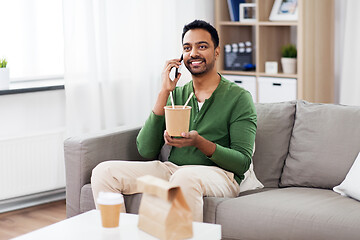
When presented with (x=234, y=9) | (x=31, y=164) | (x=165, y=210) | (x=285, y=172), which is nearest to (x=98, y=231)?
(x=165, y=210)

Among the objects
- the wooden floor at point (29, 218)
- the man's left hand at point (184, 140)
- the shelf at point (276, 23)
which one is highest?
the shelf at point (276, 23)

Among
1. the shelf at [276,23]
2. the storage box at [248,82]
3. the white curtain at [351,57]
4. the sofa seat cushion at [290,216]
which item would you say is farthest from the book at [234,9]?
the sofa seat cushion at [290,216]

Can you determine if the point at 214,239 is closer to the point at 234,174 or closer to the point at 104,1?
the point at 234,174

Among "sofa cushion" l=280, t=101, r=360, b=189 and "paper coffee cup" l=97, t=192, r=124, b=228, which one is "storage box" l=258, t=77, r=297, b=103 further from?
"paper coffee cup" l=97, t=192, r=124, b=228

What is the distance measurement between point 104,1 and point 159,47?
0.52 m

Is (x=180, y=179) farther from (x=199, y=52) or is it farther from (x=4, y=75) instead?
(x=4, y=75)

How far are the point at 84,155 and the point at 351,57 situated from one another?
2128 mm

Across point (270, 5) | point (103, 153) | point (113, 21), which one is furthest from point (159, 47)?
point (103, 153)

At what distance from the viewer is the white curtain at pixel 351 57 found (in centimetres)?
405

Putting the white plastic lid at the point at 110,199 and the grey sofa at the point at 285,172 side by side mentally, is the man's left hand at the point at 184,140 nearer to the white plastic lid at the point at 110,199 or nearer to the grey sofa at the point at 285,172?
the grey sofa at the point at 285,172

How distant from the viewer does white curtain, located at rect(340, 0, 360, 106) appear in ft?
13.3

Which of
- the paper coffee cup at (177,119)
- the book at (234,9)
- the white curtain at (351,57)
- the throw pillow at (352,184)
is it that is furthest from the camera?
the book at (234,9)

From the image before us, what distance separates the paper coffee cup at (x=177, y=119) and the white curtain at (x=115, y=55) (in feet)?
5.06

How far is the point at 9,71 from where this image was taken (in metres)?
3.60
